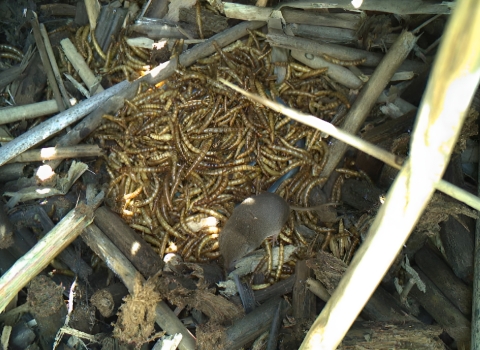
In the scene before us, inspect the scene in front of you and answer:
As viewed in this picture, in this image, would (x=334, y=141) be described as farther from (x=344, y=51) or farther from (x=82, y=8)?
(x=82, y=8)

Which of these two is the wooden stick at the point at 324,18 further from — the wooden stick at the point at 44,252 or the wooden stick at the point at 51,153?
the wooden stick at the point at 44,252

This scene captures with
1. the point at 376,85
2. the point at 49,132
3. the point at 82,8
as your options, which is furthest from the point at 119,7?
the point at 376,85

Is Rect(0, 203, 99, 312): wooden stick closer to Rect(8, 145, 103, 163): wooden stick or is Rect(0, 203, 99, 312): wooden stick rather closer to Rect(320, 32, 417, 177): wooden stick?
Rect(8, 145, 103, 163): wooden stick

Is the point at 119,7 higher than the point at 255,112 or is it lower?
higher

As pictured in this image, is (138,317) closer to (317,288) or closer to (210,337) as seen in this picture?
(210,337)

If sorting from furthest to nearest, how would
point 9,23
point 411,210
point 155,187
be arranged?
point 9,23 → point 155,187 → point 411,210

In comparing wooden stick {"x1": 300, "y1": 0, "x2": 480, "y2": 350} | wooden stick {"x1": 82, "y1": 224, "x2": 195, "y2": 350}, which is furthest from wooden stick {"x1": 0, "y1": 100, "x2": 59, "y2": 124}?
wooden stick {"x1": 300, "y1": 0, "x2": 480, "y2": 350}
